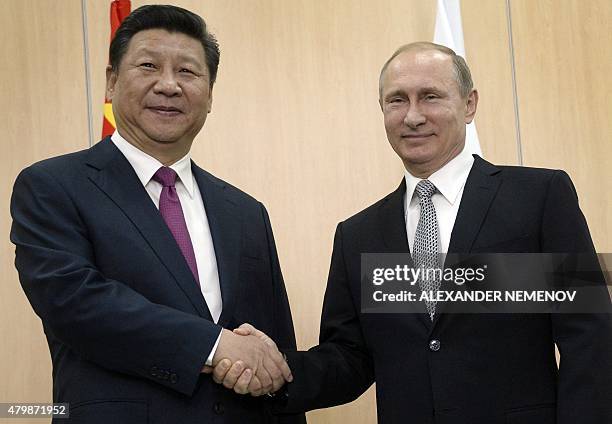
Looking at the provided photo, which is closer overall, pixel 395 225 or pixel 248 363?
pixel 248 363

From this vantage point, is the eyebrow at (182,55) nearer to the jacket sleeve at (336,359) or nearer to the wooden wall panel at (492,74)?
the jacket sleeve at (336,359)

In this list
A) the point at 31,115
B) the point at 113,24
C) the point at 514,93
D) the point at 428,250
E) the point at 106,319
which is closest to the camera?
the point at 106,319

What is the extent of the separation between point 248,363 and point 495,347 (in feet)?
2.18

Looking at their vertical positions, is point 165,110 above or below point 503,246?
above

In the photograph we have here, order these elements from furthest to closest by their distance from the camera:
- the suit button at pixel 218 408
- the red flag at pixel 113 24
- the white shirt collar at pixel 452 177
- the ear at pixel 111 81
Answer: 1. the red flag at pixel 113 24
2. the ear at pixel 111 81
3. the white shirt collar at pixel 452 177
4. the suit button at pixel 218 408

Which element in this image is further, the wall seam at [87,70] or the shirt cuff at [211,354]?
the wall seam at [87,70]

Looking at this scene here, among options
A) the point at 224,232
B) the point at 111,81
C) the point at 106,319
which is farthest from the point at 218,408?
the point at 111,81

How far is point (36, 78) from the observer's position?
388 centimetres

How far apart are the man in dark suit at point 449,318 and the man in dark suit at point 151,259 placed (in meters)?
0.12

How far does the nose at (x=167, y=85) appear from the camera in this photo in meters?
2.55

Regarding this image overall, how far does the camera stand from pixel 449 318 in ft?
7.80

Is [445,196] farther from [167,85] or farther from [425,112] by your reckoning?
[167,85]

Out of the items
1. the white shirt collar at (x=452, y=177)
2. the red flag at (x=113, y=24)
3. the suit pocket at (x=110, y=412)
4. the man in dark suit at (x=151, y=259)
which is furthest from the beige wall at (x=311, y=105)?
the suit pocket at (x=110, y=412)

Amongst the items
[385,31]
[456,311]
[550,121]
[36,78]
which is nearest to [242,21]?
[385,31]
